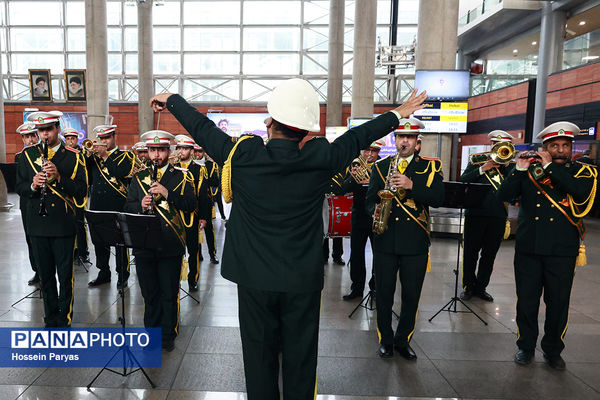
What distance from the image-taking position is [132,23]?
24.8m

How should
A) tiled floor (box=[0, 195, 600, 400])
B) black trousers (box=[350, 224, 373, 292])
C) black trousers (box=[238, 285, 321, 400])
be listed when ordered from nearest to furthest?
black trousers (box=[238, 285, 321, 400]) → tiled floor (box=[0, 195, 600, 400]) → black trousers (box=[350, 224, 373, 292])

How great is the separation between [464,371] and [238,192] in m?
3.04

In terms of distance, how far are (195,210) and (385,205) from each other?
2544 mm

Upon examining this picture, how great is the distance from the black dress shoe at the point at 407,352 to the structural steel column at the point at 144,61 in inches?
812

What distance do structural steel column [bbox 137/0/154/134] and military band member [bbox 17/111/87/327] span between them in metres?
18.5

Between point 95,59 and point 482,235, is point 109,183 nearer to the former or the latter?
point 482,235

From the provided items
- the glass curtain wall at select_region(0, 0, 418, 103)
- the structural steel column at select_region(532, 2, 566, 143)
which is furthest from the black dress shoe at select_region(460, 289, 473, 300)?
the glass curtain wall at select_region(0, 0, 418, 103)

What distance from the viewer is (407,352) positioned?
442cm

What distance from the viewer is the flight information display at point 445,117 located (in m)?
9.71

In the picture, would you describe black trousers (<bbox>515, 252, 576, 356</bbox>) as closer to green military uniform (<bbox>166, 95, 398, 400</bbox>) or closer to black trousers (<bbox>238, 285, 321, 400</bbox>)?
green military uniform (<bbox>166, 95, 398, 400</bbox>)

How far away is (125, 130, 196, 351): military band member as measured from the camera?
4.45 metres

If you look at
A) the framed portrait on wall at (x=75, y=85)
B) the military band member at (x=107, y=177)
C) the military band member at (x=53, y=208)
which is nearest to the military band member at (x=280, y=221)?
the military band member at (x=53, y=208)

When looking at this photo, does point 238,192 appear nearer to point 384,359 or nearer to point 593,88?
point 384,359

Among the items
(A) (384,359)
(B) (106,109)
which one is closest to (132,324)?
(A) (384,359)
